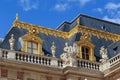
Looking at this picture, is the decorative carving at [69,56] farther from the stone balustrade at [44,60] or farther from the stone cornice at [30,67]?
the stone cornice at [30,67]

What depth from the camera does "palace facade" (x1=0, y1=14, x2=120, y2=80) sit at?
2838cm

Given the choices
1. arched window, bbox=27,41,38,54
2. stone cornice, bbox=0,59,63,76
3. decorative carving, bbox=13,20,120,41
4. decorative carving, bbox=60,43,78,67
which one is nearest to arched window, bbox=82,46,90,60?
decorative carving, bbox=13,20,120,41

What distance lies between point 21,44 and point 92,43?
18.5ft

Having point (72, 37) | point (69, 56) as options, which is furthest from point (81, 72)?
point (72, 37)

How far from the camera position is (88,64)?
30.3 meters

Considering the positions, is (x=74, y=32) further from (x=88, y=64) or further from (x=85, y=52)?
(x=88, y=64)

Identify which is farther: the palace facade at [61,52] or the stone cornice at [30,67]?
the palace facade at [61,52]

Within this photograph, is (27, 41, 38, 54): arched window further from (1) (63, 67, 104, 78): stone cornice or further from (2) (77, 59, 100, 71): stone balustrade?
(2) (77, 59, 100, 71): stone balustrade

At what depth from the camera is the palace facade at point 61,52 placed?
28375 mm

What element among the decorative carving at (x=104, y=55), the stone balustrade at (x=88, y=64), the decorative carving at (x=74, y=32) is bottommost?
the stone balustrade at (x=88, y=64)

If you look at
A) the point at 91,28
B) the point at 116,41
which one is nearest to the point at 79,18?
the point at 91,28

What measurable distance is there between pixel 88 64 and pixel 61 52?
8.13 feet

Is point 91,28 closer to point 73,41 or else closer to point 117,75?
point 73,41

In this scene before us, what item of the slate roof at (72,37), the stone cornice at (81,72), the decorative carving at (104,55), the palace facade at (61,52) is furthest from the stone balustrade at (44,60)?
the slate roof at (72,37)
